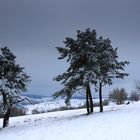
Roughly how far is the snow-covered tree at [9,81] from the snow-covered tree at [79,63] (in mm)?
4593

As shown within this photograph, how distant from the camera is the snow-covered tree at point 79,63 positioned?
121 feet

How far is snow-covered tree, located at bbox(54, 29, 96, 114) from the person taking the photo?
36.9m

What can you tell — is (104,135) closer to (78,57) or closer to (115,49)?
(78,57)

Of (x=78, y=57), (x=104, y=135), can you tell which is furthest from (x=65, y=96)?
(x=104, y=135)

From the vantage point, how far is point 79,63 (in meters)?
38.2

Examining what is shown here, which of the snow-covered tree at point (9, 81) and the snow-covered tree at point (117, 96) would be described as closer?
the snow-covered tree at point (9, 81)

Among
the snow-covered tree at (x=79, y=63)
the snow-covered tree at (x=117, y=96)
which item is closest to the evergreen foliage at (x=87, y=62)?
→ the snow-covered tree at (x=79, y=63)

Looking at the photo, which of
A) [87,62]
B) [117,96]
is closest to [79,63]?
[87,62]

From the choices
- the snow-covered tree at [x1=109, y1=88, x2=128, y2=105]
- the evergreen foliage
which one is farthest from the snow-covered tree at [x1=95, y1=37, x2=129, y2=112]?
the snow-covered tree at [x1=109, y1=88, x2=128, y2=105]

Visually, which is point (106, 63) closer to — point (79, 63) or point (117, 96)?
point (79, 63)

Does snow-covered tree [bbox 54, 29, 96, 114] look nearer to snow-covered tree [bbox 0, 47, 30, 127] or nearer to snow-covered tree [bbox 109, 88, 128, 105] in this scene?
snow-covered tree [bbox 0, 47, 30, 127]

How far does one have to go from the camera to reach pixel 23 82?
37031 millimetres

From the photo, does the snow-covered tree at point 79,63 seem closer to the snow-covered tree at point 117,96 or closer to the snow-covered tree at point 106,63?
the snow-covered tree at point 106,63

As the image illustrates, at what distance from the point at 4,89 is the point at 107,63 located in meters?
12.4
